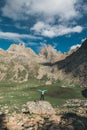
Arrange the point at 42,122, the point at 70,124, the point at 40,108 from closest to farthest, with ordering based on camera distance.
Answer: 1. the point at 70,124
2. the point at 42,122
3. the point at 40,108

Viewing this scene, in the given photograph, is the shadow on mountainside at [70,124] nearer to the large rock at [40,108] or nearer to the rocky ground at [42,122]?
the rocky ground at [42,122]

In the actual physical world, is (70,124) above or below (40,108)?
below

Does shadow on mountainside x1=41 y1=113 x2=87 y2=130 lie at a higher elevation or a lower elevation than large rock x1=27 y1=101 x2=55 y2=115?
lower

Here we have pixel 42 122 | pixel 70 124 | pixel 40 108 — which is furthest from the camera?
pixel 40 108

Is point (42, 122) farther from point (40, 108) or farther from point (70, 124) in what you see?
point (40, 108)

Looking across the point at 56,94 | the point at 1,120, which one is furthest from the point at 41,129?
the point at 56,94

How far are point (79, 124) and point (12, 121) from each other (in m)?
21.2

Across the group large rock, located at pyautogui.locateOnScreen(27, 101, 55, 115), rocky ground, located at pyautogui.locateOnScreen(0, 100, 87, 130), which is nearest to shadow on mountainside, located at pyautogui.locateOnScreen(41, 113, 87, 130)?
rocky ground, located at pyautogui.locateOnScreen(0, 100, 87, 130)

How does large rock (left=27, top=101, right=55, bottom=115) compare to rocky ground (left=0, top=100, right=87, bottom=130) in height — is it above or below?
above

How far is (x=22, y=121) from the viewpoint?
86.8 metres

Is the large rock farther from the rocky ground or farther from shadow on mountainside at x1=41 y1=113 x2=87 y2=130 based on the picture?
shadow on mountainside at x1=41 y1=113 x2=87 y2=130

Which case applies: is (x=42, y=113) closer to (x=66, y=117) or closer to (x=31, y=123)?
(x=66, y=117)

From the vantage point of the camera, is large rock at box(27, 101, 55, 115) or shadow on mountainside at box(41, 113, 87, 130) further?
large rock at box(27, 101, 55, 115)

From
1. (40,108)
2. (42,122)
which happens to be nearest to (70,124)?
(42,122)
